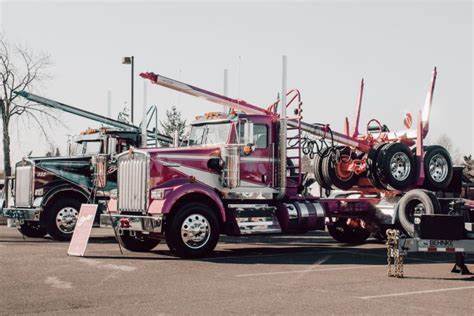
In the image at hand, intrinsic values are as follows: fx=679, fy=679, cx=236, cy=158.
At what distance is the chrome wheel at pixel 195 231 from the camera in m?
12.2

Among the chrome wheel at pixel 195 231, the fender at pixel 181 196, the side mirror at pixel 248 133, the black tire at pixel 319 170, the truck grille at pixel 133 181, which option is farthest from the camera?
the black tire at pixel 319 170

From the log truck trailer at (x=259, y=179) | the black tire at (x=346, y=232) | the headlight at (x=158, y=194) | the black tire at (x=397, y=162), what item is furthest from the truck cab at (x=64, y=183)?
the black tire at (x=397, y=162)

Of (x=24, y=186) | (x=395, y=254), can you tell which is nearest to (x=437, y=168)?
(x=395, y=254)

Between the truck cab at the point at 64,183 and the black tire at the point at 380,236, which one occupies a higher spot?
the truck cab at the point at 64,183

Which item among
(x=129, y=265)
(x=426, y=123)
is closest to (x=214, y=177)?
(x=129, y=265)

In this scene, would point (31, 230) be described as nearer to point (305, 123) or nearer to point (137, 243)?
point (137, 243)

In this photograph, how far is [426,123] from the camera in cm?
1521

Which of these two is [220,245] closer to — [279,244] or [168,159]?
[279,244]

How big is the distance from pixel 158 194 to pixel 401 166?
5.66 m

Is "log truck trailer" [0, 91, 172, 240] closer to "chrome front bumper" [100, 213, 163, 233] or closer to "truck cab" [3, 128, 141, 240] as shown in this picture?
"truck cab" [3, 128, 141, 240]

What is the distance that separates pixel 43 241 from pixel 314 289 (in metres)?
9.52

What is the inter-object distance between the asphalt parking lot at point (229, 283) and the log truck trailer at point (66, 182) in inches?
89.2

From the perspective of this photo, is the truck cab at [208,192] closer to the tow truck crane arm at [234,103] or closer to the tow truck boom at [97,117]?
the tow truck crane arm at [234,103]

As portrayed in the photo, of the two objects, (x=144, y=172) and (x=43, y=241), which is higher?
(x=144, y=172)
